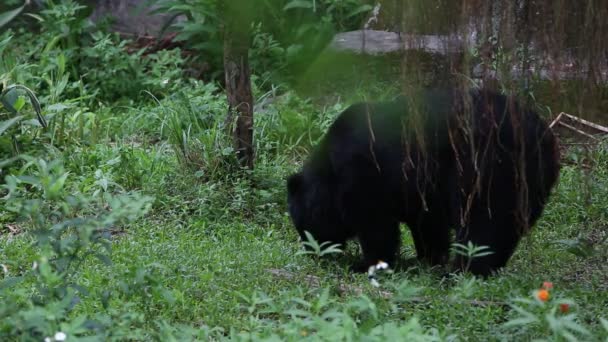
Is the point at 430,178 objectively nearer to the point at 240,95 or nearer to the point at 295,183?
the point at 295,183

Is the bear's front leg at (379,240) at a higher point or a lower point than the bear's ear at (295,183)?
lower

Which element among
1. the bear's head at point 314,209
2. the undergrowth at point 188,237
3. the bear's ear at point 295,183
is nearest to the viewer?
the undergrowth at point 188,237

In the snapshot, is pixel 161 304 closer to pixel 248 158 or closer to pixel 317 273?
pixel 317 273

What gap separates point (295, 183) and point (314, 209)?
0.97 feet

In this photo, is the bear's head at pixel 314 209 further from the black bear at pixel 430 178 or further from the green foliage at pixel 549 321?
the green foliage at pixel 549 321

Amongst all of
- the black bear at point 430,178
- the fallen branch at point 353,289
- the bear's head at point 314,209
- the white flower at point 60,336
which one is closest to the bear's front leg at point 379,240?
the black bear at point 430,178

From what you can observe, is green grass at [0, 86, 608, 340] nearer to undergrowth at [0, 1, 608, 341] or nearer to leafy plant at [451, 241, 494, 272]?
undergrowth at [0, 1, 608, 341]

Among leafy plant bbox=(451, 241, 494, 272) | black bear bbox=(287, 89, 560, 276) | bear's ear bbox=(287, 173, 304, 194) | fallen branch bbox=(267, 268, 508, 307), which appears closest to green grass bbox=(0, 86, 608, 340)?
fallen branch bbox=(267, 268, 508, 307)

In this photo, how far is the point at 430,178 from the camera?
520cm

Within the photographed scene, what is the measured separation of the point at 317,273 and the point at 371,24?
521cm

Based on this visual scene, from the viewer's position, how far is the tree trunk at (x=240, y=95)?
7266 mm

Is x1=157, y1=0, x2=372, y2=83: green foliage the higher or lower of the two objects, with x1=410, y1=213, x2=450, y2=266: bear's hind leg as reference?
higher

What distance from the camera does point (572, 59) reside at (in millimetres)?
4230

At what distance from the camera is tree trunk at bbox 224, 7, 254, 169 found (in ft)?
23.8
